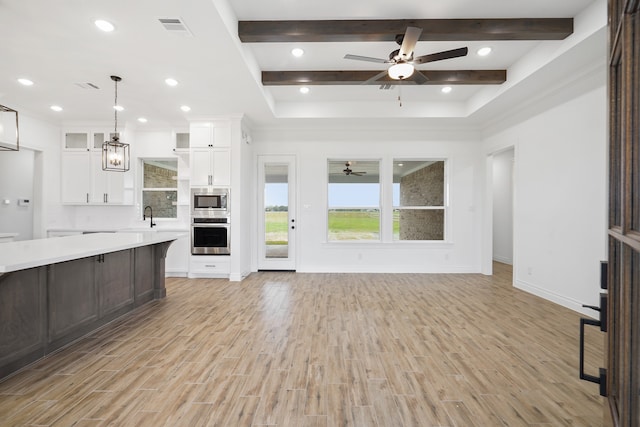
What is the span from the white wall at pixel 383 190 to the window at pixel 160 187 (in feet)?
6.07

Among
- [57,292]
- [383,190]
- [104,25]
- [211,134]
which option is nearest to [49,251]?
[57,292]

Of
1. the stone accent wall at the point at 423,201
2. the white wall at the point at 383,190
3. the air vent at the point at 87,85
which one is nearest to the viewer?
the air vent at the point at 87,85

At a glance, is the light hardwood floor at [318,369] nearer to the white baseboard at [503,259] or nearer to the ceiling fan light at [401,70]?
the ceiling fan light at [401,70]

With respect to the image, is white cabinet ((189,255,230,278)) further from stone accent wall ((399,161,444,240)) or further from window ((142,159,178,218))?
stone accent wall ((399,161,444,240))

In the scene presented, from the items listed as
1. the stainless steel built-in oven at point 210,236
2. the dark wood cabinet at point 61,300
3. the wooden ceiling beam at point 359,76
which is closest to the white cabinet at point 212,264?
the stainless steel built-in oven at point 210,236

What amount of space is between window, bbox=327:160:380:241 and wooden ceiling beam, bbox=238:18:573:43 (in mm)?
3190

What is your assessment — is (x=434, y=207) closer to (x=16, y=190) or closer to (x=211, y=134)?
(x=211, y=134)

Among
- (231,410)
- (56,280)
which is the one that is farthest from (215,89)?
(231,410)

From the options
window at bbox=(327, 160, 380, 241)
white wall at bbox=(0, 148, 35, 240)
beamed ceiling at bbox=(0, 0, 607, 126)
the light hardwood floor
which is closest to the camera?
the light hardwood floor

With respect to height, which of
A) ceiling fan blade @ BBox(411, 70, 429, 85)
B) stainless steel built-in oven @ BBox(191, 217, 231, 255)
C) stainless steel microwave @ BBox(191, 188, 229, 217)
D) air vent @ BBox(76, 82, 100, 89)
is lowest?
stainless steel built-in oven @ BBox(191, 217, 231, 255)

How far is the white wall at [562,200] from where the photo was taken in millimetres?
3512

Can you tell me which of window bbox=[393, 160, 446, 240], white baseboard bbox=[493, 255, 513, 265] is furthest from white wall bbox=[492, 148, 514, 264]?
window bbox=[393, 160, 446, 240]

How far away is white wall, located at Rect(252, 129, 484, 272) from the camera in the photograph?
19.7 ft

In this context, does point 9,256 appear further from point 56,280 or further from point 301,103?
point 301,103
